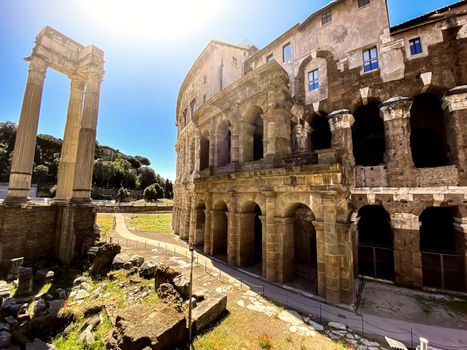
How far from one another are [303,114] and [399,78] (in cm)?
650

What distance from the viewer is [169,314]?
7039 millimetres

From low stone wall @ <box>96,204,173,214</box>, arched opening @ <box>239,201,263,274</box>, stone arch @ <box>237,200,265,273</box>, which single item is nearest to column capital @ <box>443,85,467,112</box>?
stone arch @ <box>237,200,265,273</box>

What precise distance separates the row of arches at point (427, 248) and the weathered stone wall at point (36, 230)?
19865 mm

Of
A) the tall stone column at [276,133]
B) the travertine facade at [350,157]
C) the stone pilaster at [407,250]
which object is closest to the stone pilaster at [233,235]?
the travertine facade at [350,157]

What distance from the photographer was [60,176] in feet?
56.8

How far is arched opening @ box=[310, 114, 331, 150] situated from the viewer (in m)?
18.1

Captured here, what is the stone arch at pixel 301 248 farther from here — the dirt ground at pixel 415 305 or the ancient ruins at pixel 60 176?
the ancient ruins at pixel 60 176

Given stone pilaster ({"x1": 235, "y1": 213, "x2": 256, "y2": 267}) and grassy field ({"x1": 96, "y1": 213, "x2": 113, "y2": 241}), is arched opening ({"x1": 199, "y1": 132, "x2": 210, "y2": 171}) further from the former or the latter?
grassy field ({"x1": 96, "y1": 213, "x2": 113, "y2": 241})

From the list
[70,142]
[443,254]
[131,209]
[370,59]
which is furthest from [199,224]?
[131,209]

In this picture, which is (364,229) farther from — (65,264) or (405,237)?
(65,264)

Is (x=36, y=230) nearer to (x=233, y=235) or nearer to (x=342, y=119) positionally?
(x=233, y=235)

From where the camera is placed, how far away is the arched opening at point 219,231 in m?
17.1

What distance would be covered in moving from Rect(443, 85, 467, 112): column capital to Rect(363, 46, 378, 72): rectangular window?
15.2 ft

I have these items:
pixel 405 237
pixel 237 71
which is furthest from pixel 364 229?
pixel 237 71
